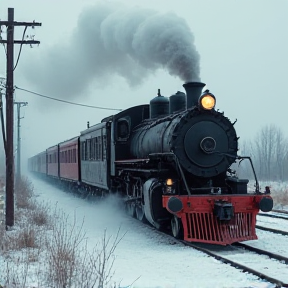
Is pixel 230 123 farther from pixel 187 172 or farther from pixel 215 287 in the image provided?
pixel 215 287

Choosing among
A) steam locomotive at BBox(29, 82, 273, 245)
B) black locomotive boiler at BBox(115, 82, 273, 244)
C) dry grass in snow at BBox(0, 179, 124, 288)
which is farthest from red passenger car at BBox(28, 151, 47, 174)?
black locomotive boiler at BBox(115, 82, 273, 244)

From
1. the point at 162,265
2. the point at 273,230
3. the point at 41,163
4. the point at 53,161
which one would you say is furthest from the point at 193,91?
the point at 41,163

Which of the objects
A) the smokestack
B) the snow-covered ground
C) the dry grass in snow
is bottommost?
the snow-covered ground

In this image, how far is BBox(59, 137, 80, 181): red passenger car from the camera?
2065 cm

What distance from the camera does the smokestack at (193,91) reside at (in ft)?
32.1

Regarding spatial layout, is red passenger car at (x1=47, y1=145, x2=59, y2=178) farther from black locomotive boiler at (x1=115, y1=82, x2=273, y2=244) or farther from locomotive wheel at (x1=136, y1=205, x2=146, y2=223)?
black locomotive boiler at (x1=115, y1=82, x2=273, y2=244)

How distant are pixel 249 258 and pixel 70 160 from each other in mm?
16098

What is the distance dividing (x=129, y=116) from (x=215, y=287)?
7632 millimetres

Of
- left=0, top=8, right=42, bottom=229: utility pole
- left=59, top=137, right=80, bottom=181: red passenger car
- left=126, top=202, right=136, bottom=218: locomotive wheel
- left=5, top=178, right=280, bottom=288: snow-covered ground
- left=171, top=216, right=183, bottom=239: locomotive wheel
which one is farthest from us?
left=59, top=137, right=80, bottom=181: red passenger car

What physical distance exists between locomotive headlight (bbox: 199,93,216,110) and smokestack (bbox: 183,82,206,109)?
1.76 ft

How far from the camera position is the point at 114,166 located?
1264 centimetres

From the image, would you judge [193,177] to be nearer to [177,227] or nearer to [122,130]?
[177,227]

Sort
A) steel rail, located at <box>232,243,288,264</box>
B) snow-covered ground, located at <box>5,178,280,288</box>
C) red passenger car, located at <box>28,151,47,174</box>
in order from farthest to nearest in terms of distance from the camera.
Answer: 1. red passenger car, located at <box>28,151,47,174</box>
2. steel rail, located at <box>232,243,288,264</box>
3. snow-covered ground, located at <box>5,178,280,288</box>

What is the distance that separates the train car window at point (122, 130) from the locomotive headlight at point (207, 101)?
3.86m
